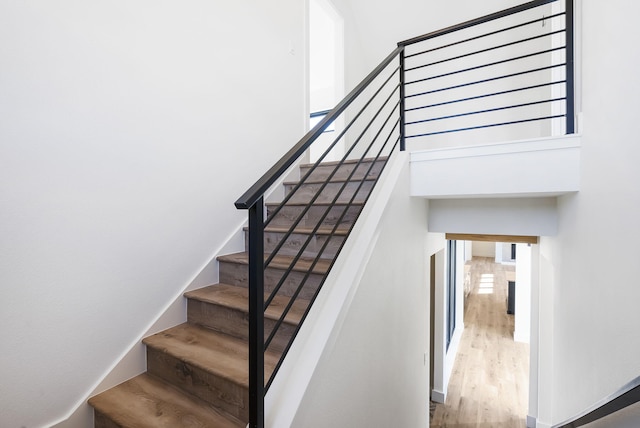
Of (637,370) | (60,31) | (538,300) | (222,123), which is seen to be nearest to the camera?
(637,370)

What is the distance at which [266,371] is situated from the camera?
4.36ft

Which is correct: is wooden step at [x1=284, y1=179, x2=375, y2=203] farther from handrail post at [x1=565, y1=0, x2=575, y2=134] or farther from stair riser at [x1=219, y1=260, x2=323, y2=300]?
handrail post at [x1=565, y1=0, x2=575, y2=134]

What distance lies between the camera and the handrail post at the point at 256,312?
3.10ft

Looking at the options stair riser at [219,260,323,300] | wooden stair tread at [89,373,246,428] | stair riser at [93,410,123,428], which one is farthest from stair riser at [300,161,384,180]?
stair riser at [93,410,123,428]

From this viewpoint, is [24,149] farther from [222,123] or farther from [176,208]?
[222,123]

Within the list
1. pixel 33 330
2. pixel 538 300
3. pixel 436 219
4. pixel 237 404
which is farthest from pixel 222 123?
pixel 538 300

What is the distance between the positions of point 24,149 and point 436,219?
2.69 m

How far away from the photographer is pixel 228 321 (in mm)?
1740

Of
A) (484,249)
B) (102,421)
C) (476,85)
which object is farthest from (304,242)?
(484,249)

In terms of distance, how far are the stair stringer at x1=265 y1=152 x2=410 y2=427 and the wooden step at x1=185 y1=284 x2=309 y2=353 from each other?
25cm

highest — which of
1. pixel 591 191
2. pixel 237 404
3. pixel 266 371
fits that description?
pixel 591 191

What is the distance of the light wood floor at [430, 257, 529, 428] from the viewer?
411 centimetres

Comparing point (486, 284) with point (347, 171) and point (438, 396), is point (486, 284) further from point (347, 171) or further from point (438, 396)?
point (347, 171)

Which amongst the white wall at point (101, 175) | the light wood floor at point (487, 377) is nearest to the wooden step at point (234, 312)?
the white wall at point (101, 175)
